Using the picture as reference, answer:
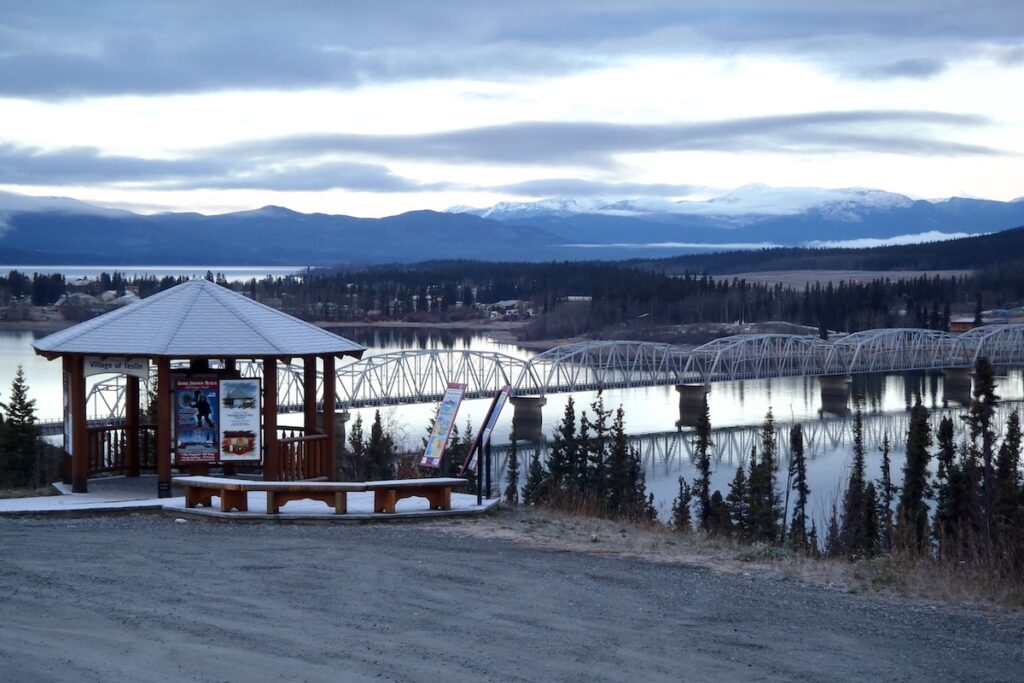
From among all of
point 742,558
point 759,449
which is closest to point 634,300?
point 759,449

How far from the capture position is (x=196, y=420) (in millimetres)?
15062

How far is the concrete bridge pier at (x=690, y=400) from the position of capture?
244ft

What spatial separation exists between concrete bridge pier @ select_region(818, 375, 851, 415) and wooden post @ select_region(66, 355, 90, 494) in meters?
71.5

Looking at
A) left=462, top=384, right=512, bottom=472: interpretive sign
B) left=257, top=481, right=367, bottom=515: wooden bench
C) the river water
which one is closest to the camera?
left=257, top=481, right=367, bottom=515: wooden bench

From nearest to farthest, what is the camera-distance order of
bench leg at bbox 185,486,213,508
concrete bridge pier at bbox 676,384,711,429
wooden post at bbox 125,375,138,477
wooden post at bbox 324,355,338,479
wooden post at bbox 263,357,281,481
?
bench leg at bbox 185,486,213,508
wooden post at bbox 263,357,281,481
wooden post at bbox 324,355,338,479
wooden post at bbox 125,375,138,477
concrete bridge pier at bbox 676,384,711,429

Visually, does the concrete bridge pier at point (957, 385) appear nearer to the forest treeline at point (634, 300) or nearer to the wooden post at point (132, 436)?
the forest treeline at point (634, 300)

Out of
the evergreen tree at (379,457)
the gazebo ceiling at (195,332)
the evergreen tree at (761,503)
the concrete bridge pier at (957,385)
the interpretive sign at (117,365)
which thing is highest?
the gazebo ceiling at (195,332)

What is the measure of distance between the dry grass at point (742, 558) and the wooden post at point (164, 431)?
3848mm

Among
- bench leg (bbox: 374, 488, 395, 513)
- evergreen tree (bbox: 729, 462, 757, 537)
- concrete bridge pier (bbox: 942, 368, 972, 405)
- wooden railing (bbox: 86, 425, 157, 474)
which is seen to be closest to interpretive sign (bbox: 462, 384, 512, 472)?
bench leg (bbox: 374, 488, 395, 513)

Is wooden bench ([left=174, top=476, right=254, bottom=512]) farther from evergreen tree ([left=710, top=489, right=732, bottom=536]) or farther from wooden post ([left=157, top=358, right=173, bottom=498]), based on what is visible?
evergreen tree ([left=710, top=489, right=732, bottom=536])

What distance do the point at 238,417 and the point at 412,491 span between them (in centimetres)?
288

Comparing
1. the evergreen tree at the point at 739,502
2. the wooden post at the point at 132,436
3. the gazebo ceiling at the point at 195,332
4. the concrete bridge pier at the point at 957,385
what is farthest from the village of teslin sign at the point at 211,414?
the concrete bridge pier at the point at 957,385

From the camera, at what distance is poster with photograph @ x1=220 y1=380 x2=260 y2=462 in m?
15.0

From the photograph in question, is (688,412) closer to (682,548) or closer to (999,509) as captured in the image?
(999,509)
